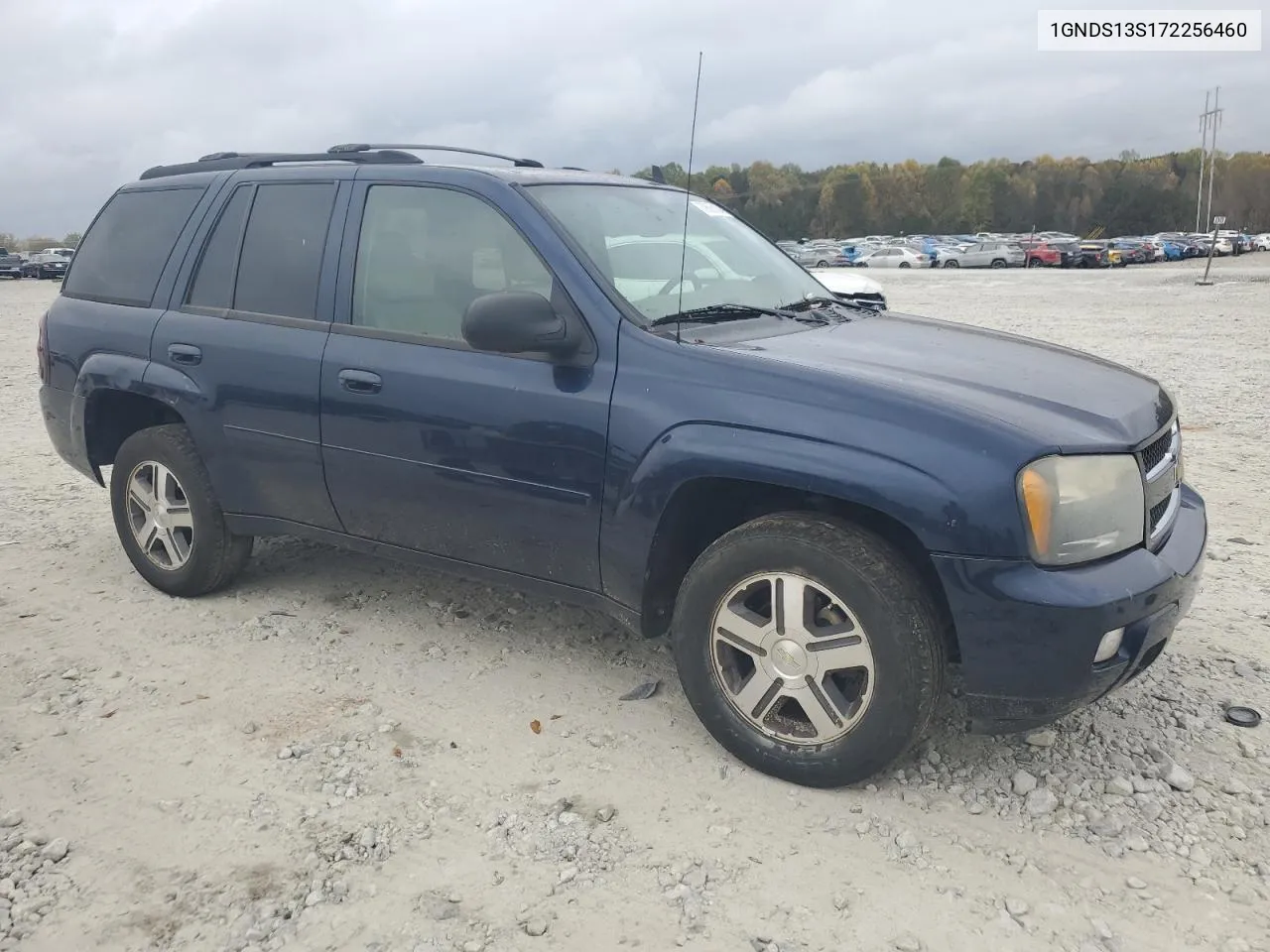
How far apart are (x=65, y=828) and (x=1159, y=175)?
116817 millimetres

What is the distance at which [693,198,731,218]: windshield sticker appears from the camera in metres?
4.51

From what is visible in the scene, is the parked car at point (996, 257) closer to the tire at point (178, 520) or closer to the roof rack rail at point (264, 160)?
the roof rack rail at point (264, 160)

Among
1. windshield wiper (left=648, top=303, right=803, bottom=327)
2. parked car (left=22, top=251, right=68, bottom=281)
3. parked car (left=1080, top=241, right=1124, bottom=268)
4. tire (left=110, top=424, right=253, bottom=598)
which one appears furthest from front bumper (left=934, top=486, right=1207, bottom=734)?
parked car (left=22, top=251, right=68, bottom=281)

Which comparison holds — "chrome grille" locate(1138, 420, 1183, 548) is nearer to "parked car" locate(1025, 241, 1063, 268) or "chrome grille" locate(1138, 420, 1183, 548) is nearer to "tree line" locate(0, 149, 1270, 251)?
"parked car" locate(1025, 241, 1063, 268)

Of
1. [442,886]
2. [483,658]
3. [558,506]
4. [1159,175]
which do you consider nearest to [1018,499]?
[558,506]

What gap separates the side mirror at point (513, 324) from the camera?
326cm

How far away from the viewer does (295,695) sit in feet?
12.4

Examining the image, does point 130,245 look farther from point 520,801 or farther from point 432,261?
point 520,801

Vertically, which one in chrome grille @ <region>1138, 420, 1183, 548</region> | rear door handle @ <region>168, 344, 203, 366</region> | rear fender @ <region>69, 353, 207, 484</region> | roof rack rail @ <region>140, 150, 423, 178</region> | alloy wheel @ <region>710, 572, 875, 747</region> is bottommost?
alloy wheel @ <region>710, 572, 875, 747</region>

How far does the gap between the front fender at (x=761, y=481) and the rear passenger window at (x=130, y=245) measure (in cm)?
267

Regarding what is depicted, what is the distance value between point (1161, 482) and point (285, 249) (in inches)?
131

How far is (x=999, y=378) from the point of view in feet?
10.7

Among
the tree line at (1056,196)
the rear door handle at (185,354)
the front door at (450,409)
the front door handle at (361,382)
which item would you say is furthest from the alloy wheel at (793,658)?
the tree line at (1056,196)

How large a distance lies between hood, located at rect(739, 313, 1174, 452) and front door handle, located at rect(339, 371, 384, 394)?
1.36 metres
